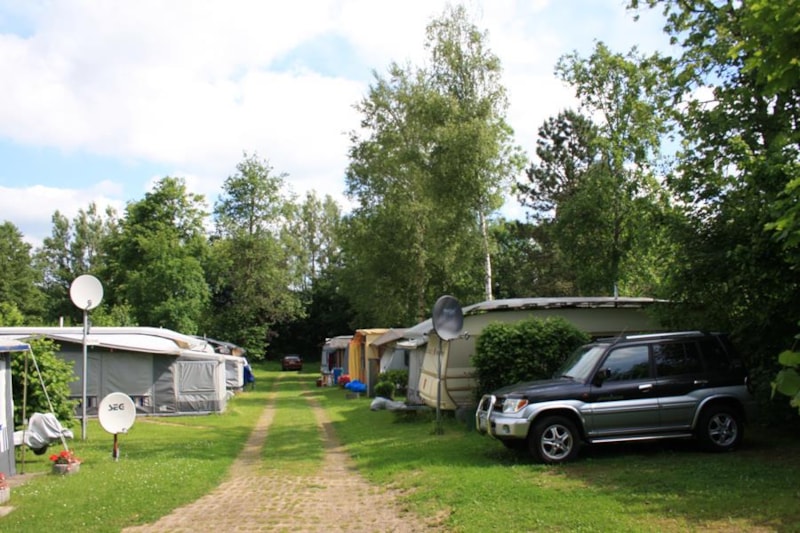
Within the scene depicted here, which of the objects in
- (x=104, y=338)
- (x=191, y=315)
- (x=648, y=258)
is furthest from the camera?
(x=191, y=315)

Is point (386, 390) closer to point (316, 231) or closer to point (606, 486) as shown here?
point (606, 486)

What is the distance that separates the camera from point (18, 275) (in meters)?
65.9

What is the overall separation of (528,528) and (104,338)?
63.0 feet

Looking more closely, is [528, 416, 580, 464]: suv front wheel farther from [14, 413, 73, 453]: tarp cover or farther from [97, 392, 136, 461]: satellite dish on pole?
[14, 413, 73, 453]: tarp cover

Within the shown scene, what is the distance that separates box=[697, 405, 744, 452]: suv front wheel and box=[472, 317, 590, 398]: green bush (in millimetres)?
3852

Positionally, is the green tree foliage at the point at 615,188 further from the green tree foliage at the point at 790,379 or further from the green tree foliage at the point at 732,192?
the green tree foliage at the point at 790,379

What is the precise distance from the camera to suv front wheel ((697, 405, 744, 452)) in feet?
34.7

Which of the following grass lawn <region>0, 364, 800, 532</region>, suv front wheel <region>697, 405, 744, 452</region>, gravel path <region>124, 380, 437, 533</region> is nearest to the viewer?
grass lawn <region>0, 364, 800, 532</region>

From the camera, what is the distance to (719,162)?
46.2 feet

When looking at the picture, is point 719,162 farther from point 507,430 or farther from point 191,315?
point 191,315

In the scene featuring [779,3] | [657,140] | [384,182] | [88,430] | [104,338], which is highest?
[384,182]

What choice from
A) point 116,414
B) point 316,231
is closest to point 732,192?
point 116,414

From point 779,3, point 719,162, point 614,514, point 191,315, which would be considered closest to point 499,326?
point 719,162

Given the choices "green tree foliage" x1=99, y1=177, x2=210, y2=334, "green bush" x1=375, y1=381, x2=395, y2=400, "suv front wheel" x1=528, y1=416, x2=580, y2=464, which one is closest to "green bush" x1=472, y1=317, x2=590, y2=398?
"suv front wheel" x1=528, y1=416, x2=580, y2=464
